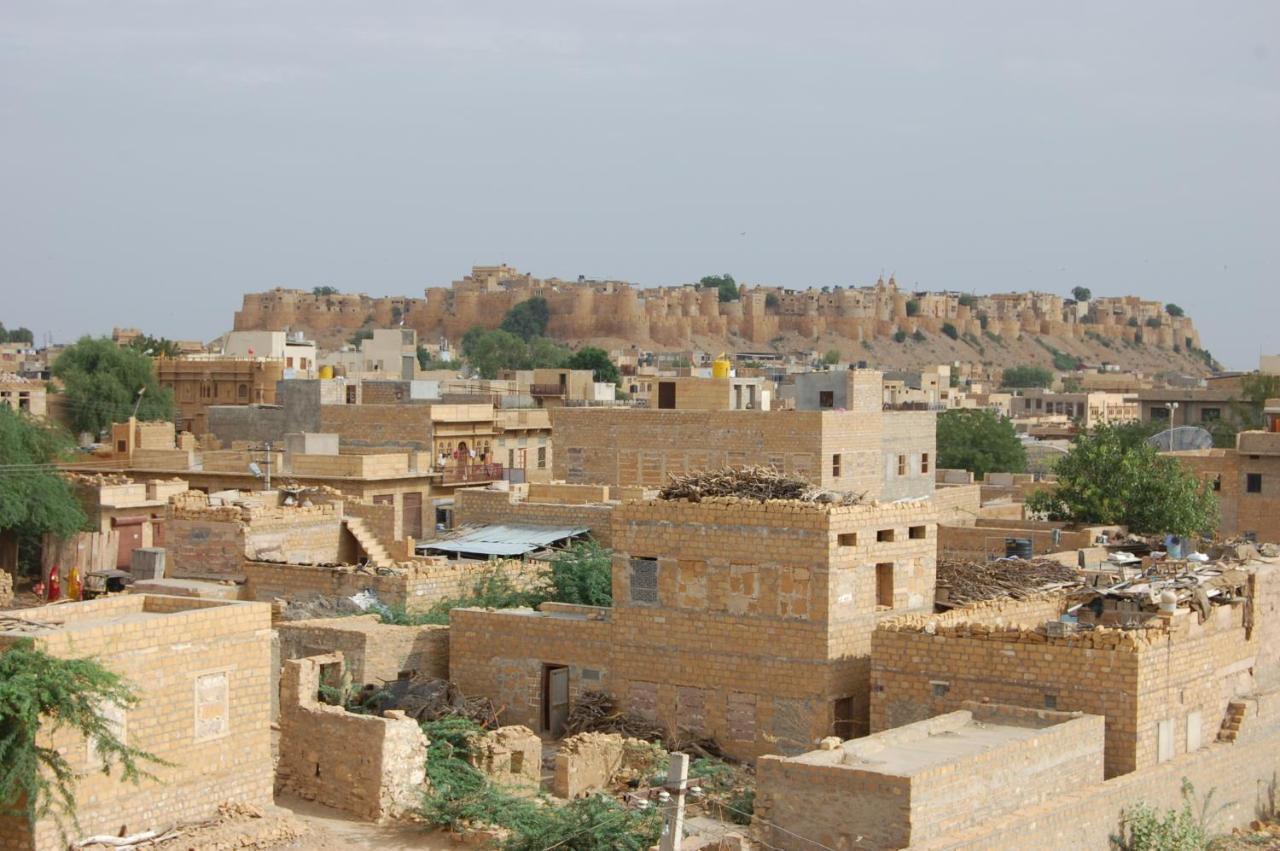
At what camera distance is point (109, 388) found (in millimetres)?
58406

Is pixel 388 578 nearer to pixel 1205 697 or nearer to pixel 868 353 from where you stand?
pixel 1205 697

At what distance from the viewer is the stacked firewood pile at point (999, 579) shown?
19.9 meters

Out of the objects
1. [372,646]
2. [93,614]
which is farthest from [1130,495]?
[93,614]

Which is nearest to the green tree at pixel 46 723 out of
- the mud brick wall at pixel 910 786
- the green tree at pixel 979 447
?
the mud brick wall at pixel 910 786

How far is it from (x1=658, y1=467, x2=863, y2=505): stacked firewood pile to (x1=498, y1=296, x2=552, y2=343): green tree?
5232 inches

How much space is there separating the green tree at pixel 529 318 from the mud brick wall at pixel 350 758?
135 metres

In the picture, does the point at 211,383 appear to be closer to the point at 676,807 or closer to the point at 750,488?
the point at 750,488

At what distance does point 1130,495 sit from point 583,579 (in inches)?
469

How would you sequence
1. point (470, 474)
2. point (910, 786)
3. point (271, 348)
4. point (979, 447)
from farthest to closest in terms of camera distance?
point (271, 348), point (979, 447), point (470, 474), point (910, 786)

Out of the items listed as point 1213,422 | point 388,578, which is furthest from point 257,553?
point 1213,422

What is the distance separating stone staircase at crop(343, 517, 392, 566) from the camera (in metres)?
25.3

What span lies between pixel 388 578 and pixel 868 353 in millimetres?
140132

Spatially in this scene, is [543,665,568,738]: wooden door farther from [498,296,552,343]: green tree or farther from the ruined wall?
[498,296,552,343]: green tree

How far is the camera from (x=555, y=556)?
909 inches
